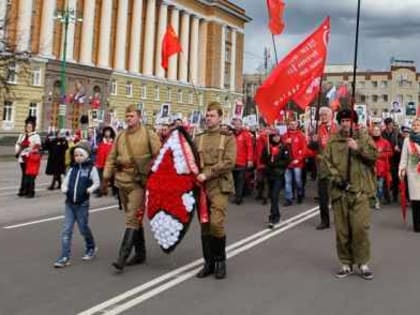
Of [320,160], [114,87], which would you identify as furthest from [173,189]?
[114,87]

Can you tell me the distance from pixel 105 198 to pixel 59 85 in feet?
157

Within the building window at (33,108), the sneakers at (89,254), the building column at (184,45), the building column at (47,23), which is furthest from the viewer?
the building column at (184,45)

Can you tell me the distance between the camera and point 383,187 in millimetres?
15219

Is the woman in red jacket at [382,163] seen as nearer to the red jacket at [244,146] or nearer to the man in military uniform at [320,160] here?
the man in military uniform at [320,160]

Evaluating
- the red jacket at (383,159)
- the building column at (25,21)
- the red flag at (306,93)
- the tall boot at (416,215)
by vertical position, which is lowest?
the tall boot at (416,215)

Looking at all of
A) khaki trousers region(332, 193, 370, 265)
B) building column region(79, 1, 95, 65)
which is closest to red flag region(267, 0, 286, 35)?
khaki trousers region(332, 193, 370, 265)

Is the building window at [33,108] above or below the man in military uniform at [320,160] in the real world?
above

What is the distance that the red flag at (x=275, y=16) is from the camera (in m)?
16.4

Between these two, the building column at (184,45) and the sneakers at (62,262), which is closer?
the sneakers at (62,262)

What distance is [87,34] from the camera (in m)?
67.0

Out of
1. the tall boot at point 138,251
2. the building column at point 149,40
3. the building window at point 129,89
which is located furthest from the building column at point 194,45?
the tall boot at point 138,251

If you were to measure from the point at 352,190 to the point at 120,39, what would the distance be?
6750 cm

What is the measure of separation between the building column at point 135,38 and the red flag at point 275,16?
59279 millimetres

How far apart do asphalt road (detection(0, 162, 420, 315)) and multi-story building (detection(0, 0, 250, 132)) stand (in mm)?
28615
